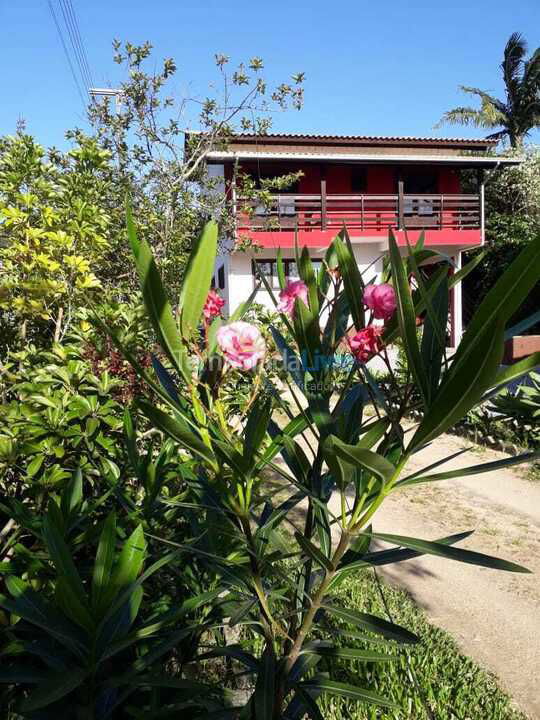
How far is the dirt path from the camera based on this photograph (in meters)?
2.53

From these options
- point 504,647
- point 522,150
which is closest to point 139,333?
point 504,647

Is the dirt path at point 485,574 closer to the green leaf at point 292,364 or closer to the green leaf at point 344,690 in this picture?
the green leaf at point 344,690

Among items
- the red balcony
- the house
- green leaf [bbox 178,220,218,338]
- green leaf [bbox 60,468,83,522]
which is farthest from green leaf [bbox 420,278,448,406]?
the red balcony

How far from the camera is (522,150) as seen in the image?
20109 millimetres

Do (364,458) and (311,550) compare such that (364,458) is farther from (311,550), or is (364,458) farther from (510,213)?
(510,213)

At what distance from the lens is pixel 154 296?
94cm

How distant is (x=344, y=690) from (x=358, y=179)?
61.8ft

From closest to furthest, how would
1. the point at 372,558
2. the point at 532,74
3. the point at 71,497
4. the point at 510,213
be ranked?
the point at 372,558 < the point at 71,497 < the point at 510,213 < the point at 532,74

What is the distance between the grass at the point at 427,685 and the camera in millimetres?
2004

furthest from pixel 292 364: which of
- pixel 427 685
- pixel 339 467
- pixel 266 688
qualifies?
pixel 427 685

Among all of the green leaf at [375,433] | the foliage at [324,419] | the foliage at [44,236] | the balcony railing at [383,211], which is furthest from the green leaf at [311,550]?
the balcony railing at [383,211]

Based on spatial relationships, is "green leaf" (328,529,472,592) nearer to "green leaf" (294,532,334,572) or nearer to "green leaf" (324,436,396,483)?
"green leaf" (294,532,334,572)

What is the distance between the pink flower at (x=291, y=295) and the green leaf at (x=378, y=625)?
72 cm

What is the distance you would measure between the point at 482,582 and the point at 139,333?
8.66 ft
